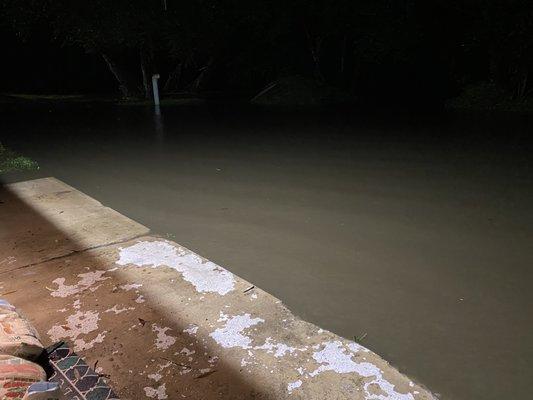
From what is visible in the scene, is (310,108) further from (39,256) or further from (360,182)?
(39,256)

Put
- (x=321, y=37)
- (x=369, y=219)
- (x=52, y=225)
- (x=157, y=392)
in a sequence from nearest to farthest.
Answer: (x=157, y=392)
(x=52, y=225)
(x=369, y=219)
(x=321, y=37)

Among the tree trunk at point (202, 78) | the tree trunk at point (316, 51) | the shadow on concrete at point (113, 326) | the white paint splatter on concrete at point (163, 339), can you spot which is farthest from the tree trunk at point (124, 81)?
the white paint splatter on concrete at point (163, 339)

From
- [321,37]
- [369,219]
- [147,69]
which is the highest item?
[321,37]

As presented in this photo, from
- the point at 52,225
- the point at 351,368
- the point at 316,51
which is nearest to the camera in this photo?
the point at 351,368

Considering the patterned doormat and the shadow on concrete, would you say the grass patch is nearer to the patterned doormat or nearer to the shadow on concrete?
the shadow on concrete

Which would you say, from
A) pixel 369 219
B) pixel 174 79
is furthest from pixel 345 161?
pixel 174 79

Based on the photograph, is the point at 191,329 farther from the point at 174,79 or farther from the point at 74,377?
the point at 174,79

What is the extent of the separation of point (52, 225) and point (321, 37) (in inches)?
629

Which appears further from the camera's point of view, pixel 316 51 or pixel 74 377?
pixel 316 51

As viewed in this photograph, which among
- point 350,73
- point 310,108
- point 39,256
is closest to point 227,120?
point 310,108

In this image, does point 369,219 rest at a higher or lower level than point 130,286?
lower

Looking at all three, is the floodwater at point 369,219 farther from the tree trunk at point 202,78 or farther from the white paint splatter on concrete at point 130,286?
the tree trunk at point 202,78

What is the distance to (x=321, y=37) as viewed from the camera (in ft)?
56.4

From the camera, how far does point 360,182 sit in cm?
489
